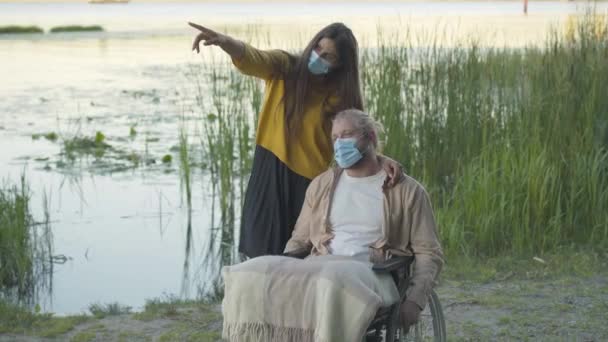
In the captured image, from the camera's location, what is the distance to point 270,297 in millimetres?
3004

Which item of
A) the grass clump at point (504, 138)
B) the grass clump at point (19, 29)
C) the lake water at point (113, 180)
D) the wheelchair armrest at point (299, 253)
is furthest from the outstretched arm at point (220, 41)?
the grass clump at point (19, 29)

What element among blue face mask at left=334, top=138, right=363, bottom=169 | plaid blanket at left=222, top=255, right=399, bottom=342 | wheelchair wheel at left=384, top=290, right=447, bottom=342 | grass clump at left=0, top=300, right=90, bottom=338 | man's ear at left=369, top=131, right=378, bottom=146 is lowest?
grass clump at left=0, top=300, right=90, bottom=338

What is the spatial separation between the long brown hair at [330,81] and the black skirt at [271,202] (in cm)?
17

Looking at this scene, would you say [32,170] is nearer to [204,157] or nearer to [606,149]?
[204,157]

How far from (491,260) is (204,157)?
3575 millimetres

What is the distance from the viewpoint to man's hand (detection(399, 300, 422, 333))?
3.13 m

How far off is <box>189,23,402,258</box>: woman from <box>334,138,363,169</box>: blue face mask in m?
0.36

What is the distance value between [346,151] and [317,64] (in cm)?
41

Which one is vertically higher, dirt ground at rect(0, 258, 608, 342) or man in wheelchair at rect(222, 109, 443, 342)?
man in wheelchair at rect(222, 109, 443, 342)

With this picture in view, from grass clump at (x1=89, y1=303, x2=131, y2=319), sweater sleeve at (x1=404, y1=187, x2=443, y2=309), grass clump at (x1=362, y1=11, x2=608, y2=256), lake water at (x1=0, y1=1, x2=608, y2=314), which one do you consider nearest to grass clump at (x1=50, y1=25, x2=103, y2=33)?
lake water at (x1=0, y1=1, x2=608, y2=314)

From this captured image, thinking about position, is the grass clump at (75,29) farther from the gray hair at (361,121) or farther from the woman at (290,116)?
the gray hair at (361,121)

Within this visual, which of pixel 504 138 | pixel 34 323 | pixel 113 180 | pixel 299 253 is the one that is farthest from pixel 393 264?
pixel 113 180

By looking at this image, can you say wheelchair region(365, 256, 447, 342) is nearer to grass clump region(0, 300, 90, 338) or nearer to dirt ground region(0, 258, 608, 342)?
dirt ground region(0, 258, 608, 342)

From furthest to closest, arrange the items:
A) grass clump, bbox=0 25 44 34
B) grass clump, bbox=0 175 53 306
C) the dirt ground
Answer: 1. grass clump, bbox=0 25 44 34
2. grass clump, bbox=0 175 53 306
3. the dirt ground
